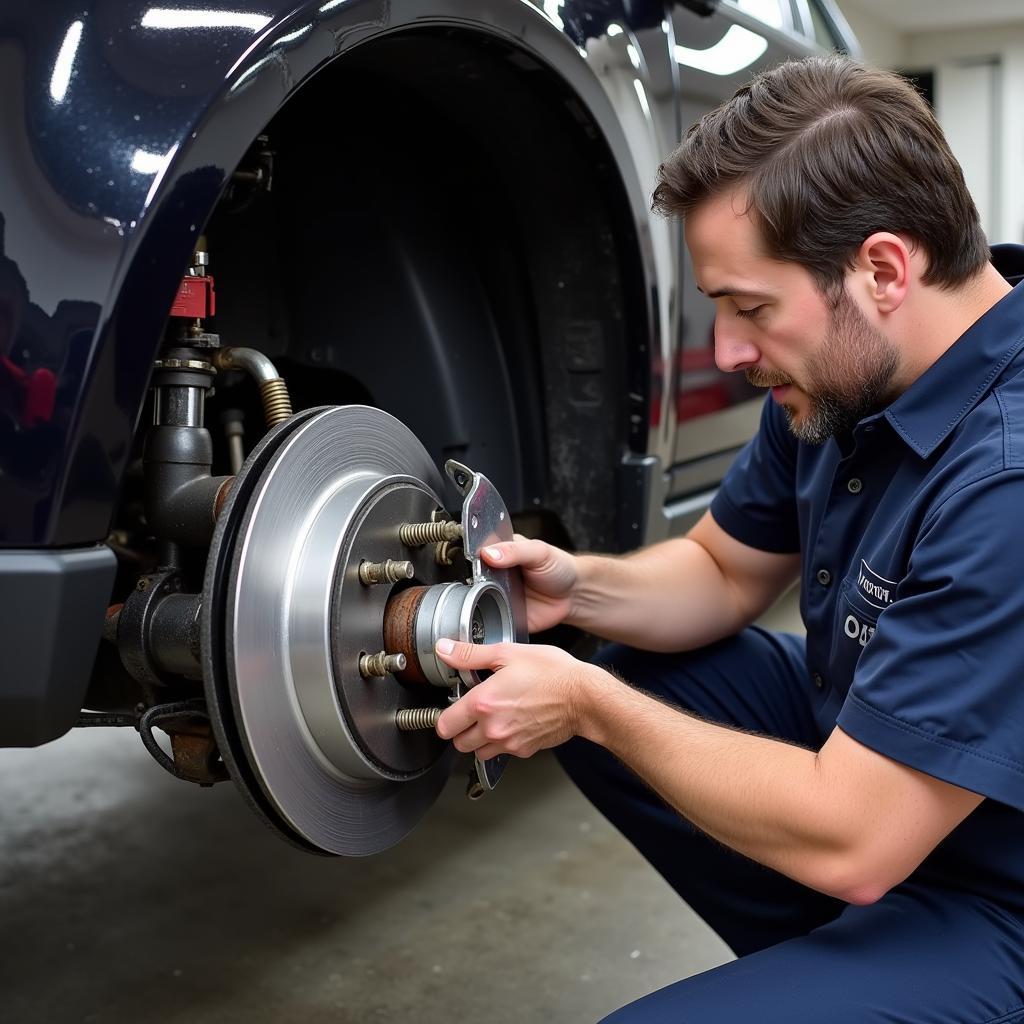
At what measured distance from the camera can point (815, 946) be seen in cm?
96

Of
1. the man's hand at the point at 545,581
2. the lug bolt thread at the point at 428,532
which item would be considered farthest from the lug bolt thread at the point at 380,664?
the man's hand at the point at 545,581

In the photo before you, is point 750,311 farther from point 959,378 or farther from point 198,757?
point 198,757

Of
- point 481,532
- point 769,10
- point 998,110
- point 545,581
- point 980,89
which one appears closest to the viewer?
point 481,532

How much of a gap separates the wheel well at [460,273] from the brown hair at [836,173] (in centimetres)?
23

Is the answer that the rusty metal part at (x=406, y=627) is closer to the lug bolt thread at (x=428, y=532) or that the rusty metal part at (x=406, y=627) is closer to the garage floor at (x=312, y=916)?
the lug bolt thread at (x=428, y=532)

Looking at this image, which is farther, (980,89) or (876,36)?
(980,89)

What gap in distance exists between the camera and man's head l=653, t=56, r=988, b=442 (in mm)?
993

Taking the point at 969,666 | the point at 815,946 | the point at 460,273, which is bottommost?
the point at 815,946

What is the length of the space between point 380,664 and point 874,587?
41 cm

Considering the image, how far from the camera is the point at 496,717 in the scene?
973 mm

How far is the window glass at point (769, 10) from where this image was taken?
1776 mm

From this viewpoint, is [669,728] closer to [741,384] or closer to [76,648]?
[76,648]

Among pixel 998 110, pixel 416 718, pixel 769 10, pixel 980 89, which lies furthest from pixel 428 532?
pixel 980 89

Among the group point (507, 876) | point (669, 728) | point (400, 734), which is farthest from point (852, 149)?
point (507, 876)
